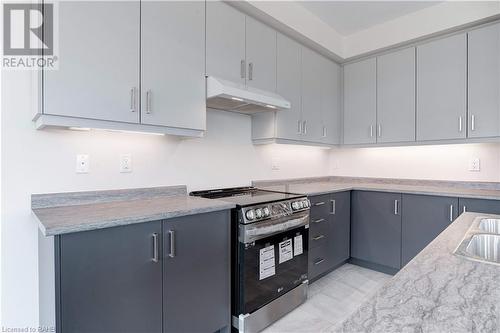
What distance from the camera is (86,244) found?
1.29 metres

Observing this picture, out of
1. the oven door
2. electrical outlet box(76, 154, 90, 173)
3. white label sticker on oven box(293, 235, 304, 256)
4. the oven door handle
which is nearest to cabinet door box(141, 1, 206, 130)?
electrical outlet box(76, 154, 90, 173)

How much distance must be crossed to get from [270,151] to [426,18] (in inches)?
79.9

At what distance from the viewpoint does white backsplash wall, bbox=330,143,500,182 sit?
2.81 m

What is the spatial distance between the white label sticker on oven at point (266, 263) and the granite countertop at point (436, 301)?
1.18m

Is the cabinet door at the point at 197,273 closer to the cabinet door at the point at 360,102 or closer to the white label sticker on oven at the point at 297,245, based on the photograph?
the white label sticker on oven at the point at 297,245

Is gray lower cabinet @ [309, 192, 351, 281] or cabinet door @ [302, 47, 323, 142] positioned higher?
cabinet door @ [302, 47, 323, 142]

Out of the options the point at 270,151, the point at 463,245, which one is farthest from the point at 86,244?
the point at 270,151

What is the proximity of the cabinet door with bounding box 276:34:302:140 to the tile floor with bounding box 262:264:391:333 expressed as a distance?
57.8 inches

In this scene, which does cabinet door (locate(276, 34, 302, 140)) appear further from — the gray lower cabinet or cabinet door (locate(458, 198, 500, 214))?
cabinet door (locate(458, 198, 500, 214))

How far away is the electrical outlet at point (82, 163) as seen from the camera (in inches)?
70.2

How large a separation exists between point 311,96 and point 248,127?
0.82 meters

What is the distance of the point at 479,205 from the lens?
7.83 ft

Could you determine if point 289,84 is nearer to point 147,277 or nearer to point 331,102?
point 331,102

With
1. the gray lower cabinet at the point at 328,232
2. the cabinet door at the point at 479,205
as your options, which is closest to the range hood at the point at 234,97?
the gray lower cabinet at the point at 328,232
